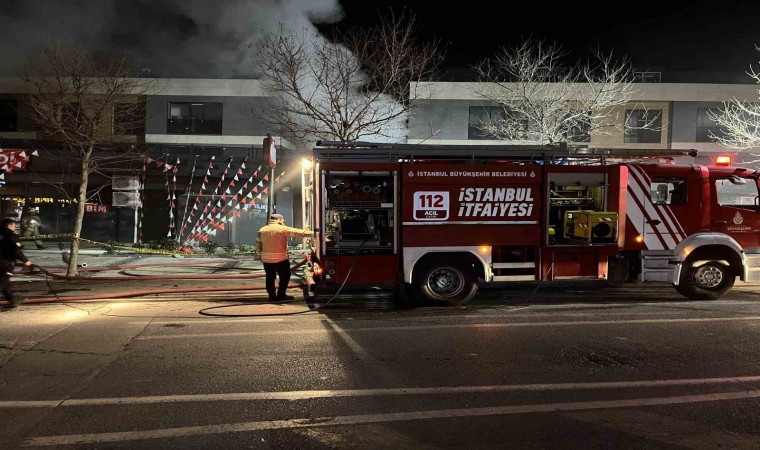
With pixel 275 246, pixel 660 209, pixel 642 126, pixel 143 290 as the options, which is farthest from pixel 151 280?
pixel 642 126

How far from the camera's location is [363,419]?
3912 mm

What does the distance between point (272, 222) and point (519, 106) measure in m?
13.2

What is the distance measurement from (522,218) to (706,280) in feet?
10.9

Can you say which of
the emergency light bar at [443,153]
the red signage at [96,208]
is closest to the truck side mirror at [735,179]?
the emergency light bar at [443,153]

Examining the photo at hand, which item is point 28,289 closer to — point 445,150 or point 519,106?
point 445,150

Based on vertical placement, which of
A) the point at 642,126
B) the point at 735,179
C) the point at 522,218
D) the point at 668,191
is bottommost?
the point at 522,218

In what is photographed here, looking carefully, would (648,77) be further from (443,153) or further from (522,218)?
(443,153)

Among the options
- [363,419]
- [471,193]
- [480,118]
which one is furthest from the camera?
[480,118]

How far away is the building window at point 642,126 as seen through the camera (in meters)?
23.7

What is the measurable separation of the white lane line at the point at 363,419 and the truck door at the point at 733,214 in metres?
5.38

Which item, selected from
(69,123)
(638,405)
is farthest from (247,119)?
(638,405)

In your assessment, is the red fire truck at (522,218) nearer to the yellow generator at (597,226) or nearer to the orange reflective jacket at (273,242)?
the yellow generator at (597,226)

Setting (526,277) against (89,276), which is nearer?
(526,277)

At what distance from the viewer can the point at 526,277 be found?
8.69 metres
